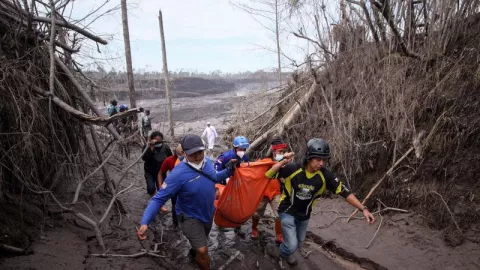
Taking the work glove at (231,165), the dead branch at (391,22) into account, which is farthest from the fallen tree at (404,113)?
the work glove at (231,165)

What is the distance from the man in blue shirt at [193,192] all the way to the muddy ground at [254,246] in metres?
0.83

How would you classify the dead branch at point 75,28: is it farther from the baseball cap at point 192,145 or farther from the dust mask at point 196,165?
the dust mask at point 196,165

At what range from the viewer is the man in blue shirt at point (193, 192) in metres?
3.75

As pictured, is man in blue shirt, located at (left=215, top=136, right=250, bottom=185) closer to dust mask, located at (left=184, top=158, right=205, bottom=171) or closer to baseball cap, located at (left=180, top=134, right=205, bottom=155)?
dust mask, located at (left=184, top=158, right=205, bottom=171)

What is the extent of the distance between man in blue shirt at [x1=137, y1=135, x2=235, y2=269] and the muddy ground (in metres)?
0.83

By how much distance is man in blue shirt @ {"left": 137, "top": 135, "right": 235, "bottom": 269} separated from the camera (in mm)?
3754

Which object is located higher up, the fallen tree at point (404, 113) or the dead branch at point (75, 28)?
the dead branch at point (75, 28)

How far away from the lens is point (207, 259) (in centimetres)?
409

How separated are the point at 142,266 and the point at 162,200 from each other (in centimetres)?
114

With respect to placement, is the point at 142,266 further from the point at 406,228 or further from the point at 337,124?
the point at 337,124

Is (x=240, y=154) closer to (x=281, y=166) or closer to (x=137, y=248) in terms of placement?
(x=281, y=166)

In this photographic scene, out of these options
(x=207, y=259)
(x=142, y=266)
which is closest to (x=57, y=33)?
(x=142, y=266)

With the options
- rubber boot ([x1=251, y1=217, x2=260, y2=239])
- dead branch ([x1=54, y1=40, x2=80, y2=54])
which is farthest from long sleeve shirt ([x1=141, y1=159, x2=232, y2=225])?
dead branch ([x1=54, y1=40, x2=80, y2=54])

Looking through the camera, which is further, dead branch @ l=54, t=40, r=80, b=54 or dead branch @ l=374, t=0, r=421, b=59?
dead branch @ l=374, t=0, r=421, b=59
